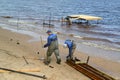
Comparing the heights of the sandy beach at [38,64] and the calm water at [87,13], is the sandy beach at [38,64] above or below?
above

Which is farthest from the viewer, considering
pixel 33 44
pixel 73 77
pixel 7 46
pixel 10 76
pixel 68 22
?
pixel 68 22

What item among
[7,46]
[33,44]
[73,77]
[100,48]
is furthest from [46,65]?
[100,48]

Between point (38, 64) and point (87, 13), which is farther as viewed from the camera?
point (87, 13)

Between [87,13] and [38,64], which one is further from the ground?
[38,64]

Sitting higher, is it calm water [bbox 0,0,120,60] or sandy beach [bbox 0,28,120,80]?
sandy beach [bbox 0,28,120,80]

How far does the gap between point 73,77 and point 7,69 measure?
3308 mm

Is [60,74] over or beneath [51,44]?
beneath

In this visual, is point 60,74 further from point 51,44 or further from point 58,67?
point 51,44

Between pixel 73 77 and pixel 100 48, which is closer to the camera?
pixel 73 77

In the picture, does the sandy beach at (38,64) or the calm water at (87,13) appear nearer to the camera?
the sandy beach at (38,64)

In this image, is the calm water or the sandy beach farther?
the calm water

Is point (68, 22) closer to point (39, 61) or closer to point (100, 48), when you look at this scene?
point (100, 48)

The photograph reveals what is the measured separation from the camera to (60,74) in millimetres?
12781

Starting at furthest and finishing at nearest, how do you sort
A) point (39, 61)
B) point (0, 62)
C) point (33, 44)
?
point (33, 44)
point (39, 61)
point (0, 62)
